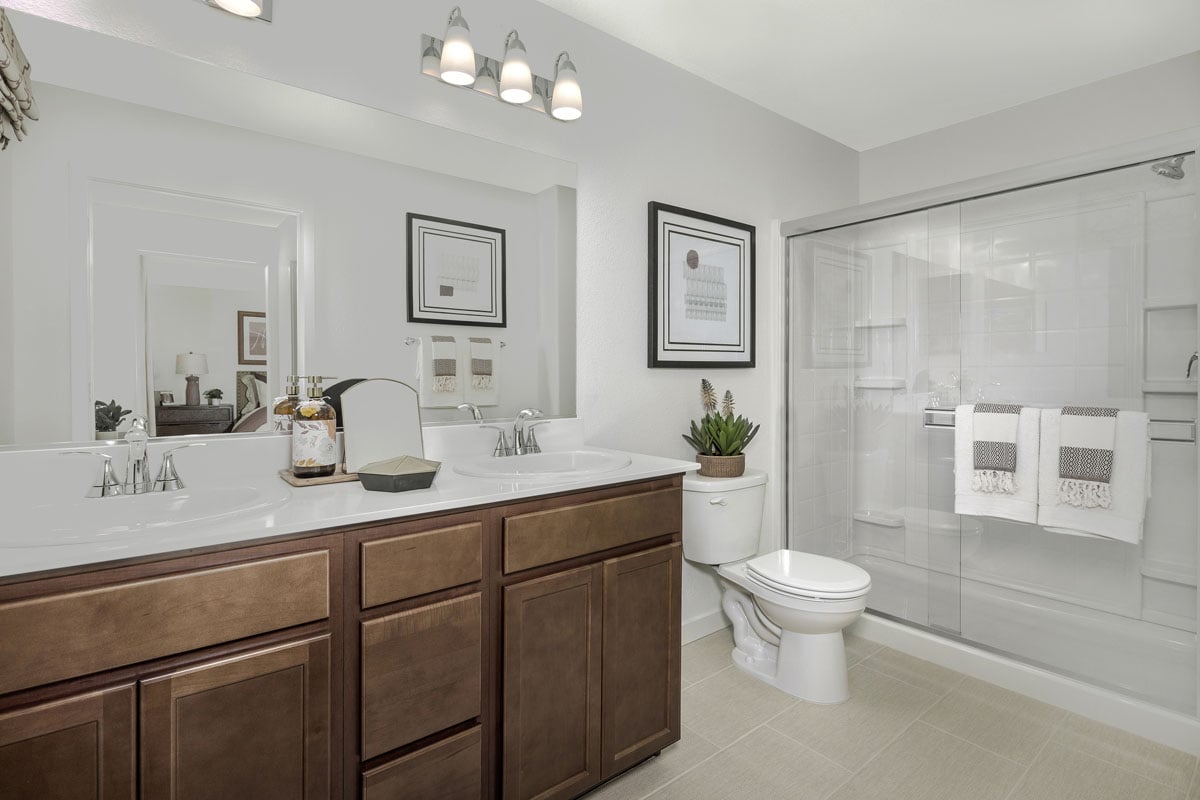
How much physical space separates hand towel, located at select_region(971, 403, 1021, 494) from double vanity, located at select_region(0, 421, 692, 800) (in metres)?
1.28

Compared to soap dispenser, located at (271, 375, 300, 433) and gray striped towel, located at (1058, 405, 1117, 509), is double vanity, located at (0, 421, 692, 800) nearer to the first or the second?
soap dispenser, located at (271, 375, 300, 433)

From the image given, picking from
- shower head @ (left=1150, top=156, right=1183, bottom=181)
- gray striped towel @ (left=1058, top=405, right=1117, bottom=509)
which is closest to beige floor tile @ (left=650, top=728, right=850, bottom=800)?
gray striped towel @ (left=1058, top=405, right=1117, bottom=509)

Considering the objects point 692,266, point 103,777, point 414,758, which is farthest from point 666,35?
point 103,777

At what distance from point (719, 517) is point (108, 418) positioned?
1.93 meters

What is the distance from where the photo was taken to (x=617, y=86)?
7.88 feet

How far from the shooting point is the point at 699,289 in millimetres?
2689

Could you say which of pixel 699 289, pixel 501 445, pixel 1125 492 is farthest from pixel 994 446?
pixel 501 445

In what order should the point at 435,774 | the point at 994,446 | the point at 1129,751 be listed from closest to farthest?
the point at 435,774 → the point at 1129,751 → the point at 994,446

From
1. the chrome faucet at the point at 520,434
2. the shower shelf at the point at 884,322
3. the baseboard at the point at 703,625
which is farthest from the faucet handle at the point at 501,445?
the shower shelf at the point at 884,322

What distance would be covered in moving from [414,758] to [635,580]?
693 mm

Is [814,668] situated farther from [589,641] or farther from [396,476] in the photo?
[396,476]

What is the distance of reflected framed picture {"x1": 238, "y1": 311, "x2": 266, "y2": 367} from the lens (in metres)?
1.60

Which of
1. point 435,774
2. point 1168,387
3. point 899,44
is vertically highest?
point 899,44

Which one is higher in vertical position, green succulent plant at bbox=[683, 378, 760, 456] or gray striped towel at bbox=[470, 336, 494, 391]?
gray striped towel at bbox=[470, 336, 494, 391]
